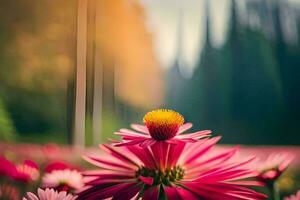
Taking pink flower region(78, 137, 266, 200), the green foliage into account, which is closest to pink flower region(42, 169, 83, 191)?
pink flower region(78, 137, 266, 200)

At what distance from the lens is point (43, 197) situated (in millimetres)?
250

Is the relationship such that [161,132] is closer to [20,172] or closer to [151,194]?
[151,194]

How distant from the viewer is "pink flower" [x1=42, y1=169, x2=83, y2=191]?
30 centimetres

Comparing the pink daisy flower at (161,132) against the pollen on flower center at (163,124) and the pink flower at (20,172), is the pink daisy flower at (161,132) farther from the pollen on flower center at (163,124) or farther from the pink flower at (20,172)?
the pink flower at (20,172)

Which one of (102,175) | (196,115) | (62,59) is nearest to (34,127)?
(62,59)

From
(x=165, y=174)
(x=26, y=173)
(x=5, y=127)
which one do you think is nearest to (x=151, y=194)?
(x=165, y=174)

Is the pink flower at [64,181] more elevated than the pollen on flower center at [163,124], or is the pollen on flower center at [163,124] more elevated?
the pollen on flower center at [163,124]

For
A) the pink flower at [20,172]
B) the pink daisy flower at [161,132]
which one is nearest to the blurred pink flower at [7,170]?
the pink flower at [20,172]

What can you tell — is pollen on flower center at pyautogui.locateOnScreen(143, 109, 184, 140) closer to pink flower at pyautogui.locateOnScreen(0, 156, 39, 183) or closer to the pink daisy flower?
the pink daisy flower

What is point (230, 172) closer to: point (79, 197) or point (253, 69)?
point (79, 197)

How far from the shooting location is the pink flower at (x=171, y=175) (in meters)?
0.23

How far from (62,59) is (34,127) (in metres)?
0.16

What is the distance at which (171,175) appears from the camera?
0.89ft

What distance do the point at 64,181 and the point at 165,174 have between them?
0.08m
